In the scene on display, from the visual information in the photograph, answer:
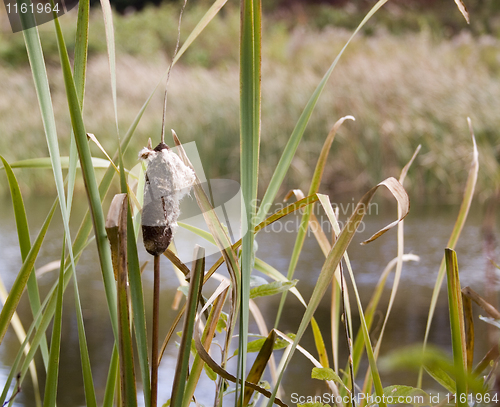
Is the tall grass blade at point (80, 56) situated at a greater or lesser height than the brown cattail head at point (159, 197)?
greater

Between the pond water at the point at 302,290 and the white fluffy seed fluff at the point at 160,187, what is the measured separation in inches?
13.0

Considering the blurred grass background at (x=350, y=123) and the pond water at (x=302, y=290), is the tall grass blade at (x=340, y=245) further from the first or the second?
the blurred grass background at (x=350, y=123)

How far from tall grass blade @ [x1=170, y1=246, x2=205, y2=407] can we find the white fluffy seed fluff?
0.03 metres

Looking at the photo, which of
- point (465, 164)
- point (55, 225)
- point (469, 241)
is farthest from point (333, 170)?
point (55, 225)

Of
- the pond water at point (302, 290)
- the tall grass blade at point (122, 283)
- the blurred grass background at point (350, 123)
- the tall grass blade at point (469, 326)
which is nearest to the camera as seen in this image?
the tall grass blade at point (122, 283)

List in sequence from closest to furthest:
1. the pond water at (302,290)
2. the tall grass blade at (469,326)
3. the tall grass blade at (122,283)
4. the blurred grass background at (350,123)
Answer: the tall grass blade at (122,283) → the tall grass blade at (469,326) → the pond water at (302,290) → the blurred grass background at (350,123)

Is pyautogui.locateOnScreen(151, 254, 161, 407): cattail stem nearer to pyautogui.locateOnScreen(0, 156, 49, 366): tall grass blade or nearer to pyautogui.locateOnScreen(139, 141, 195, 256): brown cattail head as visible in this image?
pyautogui.locateOnScreen(139, 141, 195, 256): brown cattail head

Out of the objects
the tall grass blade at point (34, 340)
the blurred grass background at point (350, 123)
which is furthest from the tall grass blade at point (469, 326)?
the blurred grass background at point (350, 123)

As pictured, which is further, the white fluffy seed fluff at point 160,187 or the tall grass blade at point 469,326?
the tall grass blade at point 469,326

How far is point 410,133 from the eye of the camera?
2756 millimetres

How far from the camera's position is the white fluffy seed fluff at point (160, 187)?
1.04 feet

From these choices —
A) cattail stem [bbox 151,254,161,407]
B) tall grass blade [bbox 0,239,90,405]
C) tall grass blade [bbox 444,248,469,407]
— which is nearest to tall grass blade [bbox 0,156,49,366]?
tall grass blade [bbox 0,239,90,405]

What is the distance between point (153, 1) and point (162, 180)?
11.2 m

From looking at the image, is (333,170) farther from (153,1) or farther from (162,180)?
(153,1)
